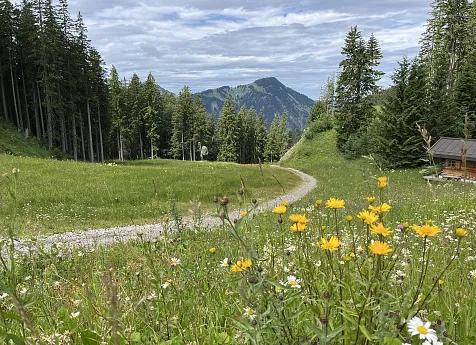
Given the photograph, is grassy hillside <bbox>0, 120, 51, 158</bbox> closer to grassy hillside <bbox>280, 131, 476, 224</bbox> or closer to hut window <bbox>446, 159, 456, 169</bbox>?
grassy hillside <bbox>280, 131, 476, 224</bbox>

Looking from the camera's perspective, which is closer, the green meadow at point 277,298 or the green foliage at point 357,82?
the green meadow at point 277,298

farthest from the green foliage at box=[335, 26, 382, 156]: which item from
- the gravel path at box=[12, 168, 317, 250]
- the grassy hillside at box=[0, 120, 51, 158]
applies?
the grassy hillside at box=[0, 120, 51, 158]

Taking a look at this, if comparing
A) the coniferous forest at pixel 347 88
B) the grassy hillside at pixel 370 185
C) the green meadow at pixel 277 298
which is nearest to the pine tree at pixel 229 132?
the coniferous forest at pixel 347 88

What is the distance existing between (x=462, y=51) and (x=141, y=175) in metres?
39.6

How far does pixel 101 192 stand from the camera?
59.3ft

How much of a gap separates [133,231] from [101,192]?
6951 millimetres

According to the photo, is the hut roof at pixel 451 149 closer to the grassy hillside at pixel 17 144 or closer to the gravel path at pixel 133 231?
the gravel path at pixel 133 231

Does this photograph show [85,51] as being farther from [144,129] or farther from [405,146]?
[405,146]

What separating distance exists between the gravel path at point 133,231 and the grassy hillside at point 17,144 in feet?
85.6

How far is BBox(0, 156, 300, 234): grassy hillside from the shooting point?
14.3 metres

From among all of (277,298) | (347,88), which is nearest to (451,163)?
(347,88)

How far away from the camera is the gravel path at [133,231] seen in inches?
245

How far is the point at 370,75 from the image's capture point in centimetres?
4009

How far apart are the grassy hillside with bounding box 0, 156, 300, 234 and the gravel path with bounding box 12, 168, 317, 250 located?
0.73m
